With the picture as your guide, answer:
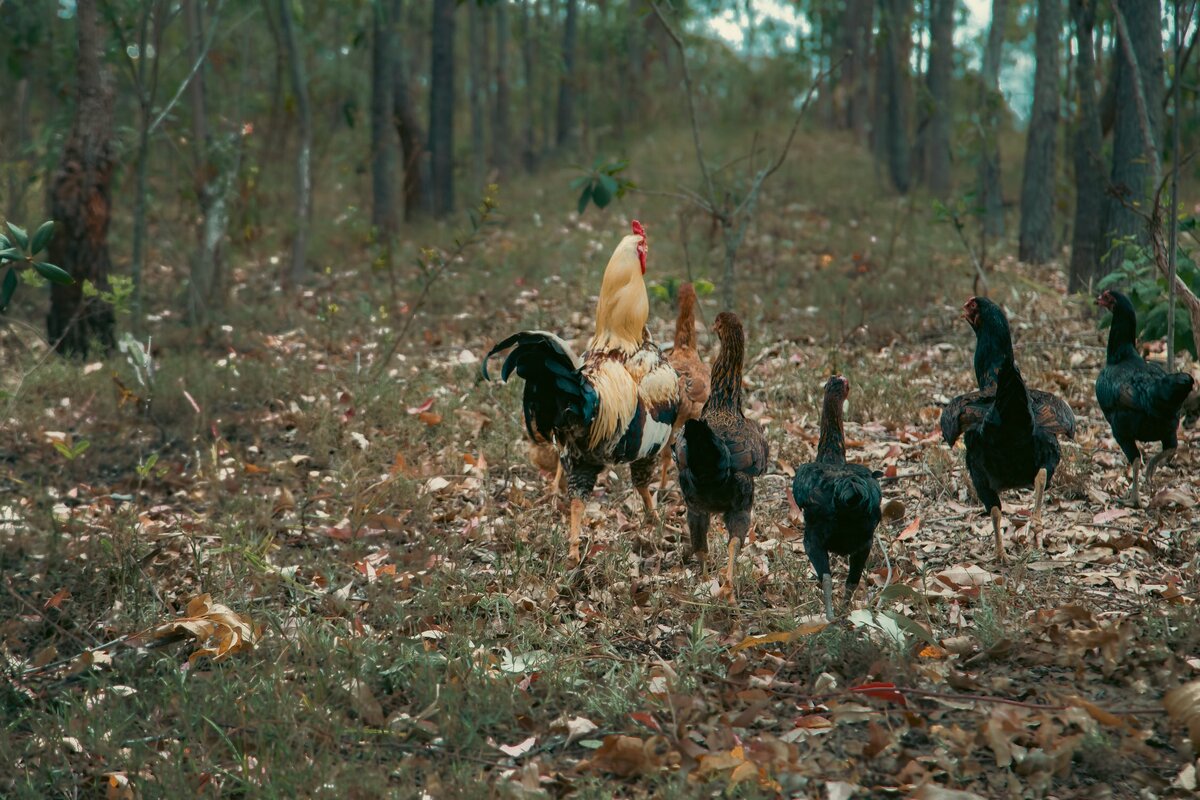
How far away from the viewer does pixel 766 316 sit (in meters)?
9.98

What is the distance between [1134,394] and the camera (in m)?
5.24

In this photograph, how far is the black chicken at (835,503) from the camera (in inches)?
156

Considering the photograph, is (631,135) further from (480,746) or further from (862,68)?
(480,746)

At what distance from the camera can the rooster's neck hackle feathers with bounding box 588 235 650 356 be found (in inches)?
221

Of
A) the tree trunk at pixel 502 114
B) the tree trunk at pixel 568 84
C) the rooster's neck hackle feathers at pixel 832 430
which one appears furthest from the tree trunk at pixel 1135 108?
the tree trunk at pixel 568 84

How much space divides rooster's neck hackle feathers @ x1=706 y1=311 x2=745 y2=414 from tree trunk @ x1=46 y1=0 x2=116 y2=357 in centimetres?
Result: 637

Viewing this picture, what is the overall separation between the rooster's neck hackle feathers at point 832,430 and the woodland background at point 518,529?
2.01ft

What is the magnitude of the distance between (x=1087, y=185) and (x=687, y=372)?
6507mm

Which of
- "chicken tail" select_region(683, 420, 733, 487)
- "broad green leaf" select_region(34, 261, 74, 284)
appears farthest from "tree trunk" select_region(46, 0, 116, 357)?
"chicken tail" select_region(683, 420, 733, 487)

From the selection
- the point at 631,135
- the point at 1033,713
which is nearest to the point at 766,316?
the point at 1033,713

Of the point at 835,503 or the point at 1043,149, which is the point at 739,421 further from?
the point at 1043,149

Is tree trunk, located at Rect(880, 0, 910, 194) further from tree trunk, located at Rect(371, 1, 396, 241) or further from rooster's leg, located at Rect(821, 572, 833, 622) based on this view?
rooster's leg, located at Rect(821, 572, 833, 622)

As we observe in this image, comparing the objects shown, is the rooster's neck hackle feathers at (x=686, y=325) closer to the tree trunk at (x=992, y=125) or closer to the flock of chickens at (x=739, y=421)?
Answer: the flock of chickens at (x=739, y=421)

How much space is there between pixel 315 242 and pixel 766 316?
7546 millimetres
